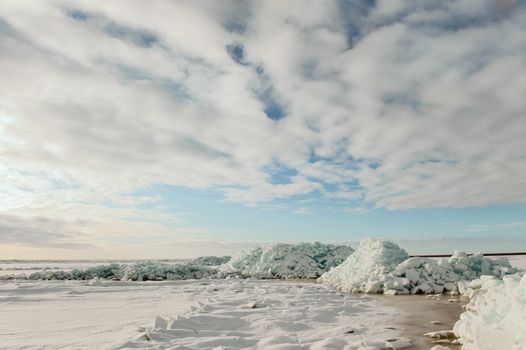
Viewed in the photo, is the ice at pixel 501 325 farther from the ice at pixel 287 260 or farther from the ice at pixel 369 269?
the ice at pixel 287 260

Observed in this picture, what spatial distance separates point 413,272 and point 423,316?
190 inches

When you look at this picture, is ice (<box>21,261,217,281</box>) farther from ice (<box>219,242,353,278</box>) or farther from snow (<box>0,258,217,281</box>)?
ice (<box>219,242,353,278</box>)

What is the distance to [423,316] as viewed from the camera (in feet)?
21.1

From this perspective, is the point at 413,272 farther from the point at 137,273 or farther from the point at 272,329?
the point at 137,273

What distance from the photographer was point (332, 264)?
2158 cm

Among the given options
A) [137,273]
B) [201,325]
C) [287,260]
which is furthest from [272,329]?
[287,260]

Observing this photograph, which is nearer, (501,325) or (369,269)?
(501,325)

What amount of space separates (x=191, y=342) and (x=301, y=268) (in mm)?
16667

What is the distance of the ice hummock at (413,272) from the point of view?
10531 millimetres

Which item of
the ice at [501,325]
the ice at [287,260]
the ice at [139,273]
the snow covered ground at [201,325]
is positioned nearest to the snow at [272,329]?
the snow covered ground at [201,325]

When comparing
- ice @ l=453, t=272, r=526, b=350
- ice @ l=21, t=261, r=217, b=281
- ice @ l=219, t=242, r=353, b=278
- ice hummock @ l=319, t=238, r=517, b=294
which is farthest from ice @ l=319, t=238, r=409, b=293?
ice @ l=21, t=261, r=217, b=281

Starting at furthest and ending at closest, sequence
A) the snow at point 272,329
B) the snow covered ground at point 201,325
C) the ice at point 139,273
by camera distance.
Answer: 1. the ice at point 139,273
2. the snow covered ground at point 201,325
3. the snow at point 272,329

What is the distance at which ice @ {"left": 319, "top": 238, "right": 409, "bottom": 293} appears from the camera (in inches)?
429

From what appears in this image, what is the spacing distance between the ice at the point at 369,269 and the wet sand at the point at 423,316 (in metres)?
1.78
